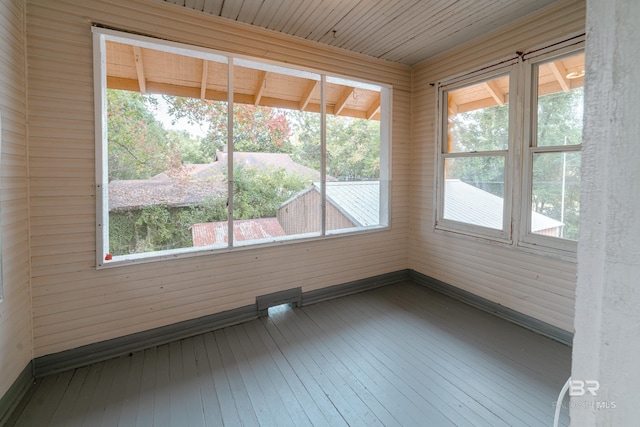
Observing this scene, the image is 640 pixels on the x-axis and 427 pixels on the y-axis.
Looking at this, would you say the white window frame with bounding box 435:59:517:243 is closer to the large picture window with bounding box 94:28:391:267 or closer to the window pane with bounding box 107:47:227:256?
the large picture window with bounding box 94:28:391:267

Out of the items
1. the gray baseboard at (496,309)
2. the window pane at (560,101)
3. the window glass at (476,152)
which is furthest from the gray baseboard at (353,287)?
the window pane at (560,101)

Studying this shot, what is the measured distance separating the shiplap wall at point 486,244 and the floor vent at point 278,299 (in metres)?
1.81

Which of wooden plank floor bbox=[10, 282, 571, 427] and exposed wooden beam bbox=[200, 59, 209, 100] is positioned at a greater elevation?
exposed wooden beam bbox=[200, 59, 209, 100]

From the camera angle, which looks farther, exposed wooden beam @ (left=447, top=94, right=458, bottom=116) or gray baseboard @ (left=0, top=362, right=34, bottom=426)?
exposed wooden beam @ (left=447, top=94, right=458, bottom=116)

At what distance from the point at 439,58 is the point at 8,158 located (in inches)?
166

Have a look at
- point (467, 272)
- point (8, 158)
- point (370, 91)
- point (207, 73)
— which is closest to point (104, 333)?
point (8, 158)


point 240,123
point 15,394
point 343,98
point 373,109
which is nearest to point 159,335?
point 15,394

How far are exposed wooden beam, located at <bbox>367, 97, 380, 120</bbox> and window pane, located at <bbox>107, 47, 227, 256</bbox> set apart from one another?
200 cm

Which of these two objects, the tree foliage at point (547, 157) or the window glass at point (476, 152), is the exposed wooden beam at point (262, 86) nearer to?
the window glass at point (476, 152)

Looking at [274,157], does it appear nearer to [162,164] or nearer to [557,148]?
[162,164]

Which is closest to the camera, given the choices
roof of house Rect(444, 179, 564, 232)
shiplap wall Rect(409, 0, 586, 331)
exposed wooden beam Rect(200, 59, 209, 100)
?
shiplap wall Rect(409, 0, 586, 331)

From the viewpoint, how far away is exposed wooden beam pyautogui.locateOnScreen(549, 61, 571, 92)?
2553 millimetres

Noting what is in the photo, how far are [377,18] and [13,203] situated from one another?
3.26 meters

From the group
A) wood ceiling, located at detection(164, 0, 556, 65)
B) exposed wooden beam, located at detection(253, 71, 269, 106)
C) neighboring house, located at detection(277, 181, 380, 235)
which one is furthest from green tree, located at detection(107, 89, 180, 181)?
neighboring house, located at detection(277, 181, 380, 235)
